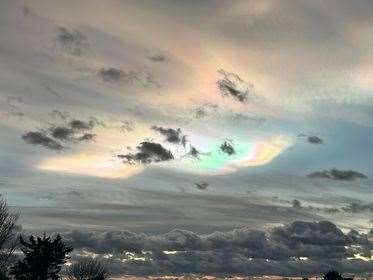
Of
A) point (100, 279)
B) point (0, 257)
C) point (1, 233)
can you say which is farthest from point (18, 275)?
point (100, 279)

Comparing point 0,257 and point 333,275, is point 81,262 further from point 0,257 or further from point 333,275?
point 333,275

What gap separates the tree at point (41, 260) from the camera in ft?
281

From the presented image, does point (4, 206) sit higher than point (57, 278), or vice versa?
point (4, 206)

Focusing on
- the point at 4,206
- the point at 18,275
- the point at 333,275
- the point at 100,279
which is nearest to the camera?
the point at 4,206

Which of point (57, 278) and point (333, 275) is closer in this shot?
point (57, 278)

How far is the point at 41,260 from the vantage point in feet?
286

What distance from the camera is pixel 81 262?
128125mm

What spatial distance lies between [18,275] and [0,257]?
4395 millimetres

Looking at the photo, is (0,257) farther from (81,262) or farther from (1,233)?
(81,262)

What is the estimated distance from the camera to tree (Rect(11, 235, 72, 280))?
8562 centimetres

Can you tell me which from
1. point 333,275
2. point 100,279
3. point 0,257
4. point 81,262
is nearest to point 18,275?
point 0,257

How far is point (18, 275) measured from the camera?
85.0 m

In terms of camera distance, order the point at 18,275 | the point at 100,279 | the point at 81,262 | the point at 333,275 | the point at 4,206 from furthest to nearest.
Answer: the point at 333,275
the point at 81,262
the point at 100,279
the point at 18,275
the point at 4,206

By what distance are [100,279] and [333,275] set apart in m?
75.5
